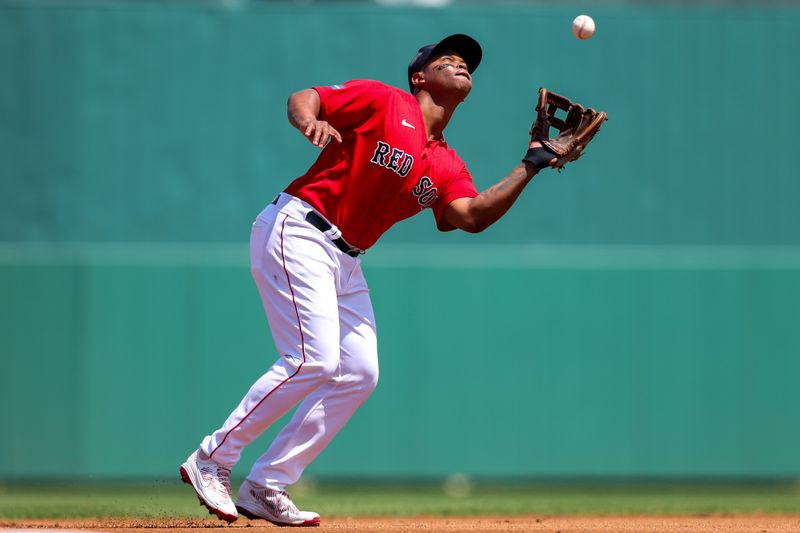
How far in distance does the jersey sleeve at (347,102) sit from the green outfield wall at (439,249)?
4.14 metres

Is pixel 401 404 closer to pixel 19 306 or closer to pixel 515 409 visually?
pixel 515 409

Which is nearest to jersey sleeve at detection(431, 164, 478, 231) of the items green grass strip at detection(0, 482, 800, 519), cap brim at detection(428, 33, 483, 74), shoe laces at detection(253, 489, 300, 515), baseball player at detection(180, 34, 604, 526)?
baseball player at detection(180, 34, 604, 526)

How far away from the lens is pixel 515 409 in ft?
28.3

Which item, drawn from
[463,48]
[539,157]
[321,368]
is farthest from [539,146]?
[321,368]

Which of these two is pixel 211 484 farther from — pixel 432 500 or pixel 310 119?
pixel 432 500

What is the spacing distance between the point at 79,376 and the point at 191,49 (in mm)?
2935

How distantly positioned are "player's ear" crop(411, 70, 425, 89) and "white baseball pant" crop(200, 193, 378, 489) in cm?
79

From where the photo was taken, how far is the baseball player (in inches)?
176

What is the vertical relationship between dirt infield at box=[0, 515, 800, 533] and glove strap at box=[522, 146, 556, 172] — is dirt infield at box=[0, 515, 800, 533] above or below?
below

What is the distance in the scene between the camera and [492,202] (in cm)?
471

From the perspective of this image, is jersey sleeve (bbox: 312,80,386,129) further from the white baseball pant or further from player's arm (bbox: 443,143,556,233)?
player's arm (bbox: 443,143,556,233)

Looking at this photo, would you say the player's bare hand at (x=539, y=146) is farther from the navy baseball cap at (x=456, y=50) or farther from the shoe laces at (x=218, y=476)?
the shoe laces at (x=218, y=476)

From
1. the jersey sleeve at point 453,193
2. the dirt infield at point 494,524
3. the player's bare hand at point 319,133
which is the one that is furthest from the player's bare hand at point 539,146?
the dirt infield at point 494,524

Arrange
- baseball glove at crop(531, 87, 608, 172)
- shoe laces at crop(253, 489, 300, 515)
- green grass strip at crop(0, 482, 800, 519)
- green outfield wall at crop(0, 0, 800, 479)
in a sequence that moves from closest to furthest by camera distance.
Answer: shoe laces at crop(253, 489, 300, 515) → baseball glove at crop(531, 87, 608, 172) → green grass strip at crop(0, 482, 800, 519) → green outfield wall at crop(0, 0, 800, 479)
